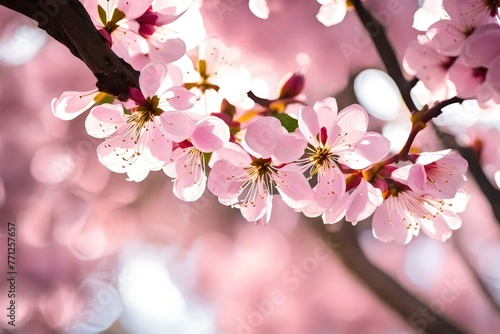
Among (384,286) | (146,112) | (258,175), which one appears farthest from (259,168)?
(384,286)

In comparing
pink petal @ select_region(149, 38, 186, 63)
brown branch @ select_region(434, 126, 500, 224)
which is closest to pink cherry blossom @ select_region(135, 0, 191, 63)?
pink petal @ select_region(149, 38, 186, 63)

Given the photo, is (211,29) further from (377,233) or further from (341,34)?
(377,233)

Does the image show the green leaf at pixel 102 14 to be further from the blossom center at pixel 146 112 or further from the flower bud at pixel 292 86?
the flower bud at pixel 292 86

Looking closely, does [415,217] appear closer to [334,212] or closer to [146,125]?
[334,212]

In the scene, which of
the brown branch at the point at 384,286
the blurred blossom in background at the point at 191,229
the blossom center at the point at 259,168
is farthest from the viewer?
the blurred blossom in background at the point at 191,229

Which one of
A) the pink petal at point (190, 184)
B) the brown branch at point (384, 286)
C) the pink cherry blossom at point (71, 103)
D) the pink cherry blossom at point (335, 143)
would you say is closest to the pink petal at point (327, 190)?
the pink cherry blossom at point (335, 143)

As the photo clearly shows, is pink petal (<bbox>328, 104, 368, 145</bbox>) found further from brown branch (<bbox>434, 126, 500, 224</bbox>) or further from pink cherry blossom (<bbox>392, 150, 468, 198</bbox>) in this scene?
brown branch (<bbox>434, 126, 500, 224</bbox>)

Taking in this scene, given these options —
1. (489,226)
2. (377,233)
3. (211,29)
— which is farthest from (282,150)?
(489,226)
